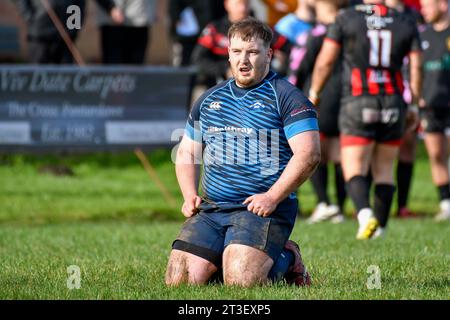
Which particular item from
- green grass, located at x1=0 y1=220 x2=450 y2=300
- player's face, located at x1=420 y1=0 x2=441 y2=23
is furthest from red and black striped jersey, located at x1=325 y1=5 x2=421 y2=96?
player's face, located at x1=420 y1=0 x2=441 y2=23

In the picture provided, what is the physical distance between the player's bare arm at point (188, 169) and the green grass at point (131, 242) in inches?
21.8

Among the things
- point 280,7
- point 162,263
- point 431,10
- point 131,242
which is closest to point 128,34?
point 280,7

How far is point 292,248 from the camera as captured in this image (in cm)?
740

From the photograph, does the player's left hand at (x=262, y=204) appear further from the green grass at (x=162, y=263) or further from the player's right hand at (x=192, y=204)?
the green grass at (x=162, y=263)

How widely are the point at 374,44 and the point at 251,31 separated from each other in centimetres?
426

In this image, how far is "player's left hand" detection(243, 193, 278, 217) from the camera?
7090mm

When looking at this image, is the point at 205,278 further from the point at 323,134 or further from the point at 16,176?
the point at 16,176

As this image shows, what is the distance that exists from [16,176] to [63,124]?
205 cm

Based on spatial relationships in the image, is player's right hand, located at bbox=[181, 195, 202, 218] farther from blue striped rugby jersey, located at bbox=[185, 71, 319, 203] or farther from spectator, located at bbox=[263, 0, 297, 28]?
spectator, located at bbox=[263, 0, 297, 28]

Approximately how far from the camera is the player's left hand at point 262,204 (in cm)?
709

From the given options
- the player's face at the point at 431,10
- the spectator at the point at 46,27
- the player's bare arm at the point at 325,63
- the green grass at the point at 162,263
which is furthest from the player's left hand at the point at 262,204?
the spectator at the point at 46,27

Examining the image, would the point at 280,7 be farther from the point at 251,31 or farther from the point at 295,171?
the point at 295,171

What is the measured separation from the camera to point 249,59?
23.6 feet
